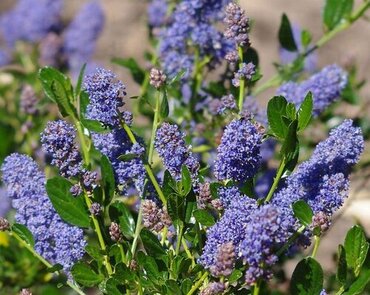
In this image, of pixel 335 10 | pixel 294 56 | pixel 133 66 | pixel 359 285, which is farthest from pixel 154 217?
pixel 294 56

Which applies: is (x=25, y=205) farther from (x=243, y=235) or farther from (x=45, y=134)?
(x=243, y=235)

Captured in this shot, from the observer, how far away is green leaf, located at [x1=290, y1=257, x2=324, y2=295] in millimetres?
1426

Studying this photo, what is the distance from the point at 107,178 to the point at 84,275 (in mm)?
177

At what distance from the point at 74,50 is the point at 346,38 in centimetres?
220

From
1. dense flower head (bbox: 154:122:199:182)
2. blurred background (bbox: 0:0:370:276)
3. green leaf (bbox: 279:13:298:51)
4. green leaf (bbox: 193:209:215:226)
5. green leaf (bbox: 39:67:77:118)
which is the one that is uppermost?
blurred background (bbox: 0:0:370:276)

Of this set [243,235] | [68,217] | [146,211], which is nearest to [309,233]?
[243,235]

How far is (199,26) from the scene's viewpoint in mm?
2129

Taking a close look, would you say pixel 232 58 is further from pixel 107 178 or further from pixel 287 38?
pixel 287 38

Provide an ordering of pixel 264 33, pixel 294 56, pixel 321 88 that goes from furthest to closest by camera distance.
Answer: pixel 264 33 < pixel 294 56 < pixel 321 88

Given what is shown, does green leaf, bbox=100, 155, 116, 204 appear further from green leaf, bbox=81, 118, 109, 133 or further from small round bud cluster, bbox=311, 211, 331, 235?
small round bud cluster, bbox=311, 211, 331, 235

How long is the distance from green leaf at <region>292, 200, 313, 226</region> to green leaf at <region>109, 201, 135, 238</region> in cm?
36

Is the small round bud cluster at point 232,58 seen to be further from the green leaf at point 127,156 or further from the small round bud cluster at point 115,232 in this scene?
the small round bud cluster at point 115,232

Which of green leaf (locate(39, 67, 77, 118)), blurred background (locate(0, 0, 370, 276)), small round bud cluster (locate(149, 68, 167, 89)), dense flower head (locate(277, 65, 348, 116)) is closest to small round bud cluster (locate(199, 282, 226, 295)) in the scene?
small round bud cluster (locate(149, 68, 167, 89))

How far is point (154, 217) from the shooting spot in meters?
1.46
